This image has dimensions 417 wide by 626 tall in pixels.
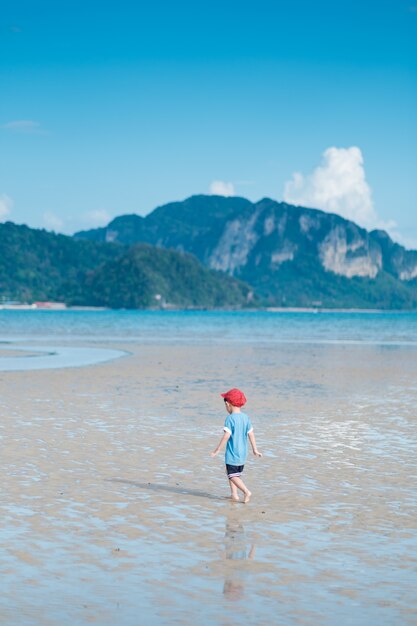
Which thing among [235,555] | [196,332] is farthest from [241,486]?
[196,332]

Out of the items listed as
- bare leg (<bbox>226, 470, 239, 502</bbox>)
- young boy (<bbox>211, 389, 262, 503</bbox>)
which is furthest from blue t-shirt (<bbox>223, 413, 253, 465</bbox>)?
bare leg (<bbox>226, 470, 239, 502</bbox>)

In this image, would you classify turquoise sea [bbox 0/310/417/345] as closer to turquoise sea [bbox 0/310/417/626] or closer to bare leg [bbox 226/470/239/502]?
turquoise sea [bbox 0/310/417/626]

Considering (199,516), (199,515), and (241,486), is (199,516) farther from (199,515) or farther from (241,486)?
(241,486)

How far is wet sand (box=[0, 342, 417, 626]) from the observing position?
748 centimetres

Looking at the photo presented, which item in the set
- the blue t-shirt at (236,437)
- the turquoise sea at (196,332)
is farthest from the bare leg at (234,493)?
the turquoise sea at (196,332)

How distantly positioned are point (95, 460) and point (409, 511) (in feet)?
19.0

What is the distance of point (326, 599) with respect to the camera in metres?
7.62

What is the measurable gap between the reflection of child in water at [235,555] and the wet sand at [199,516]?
0.9 inches

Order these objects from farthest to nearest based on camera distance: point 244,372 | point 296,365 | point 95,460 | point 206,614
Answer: point 296,365, point 244,372, point 95,460, point 206,614

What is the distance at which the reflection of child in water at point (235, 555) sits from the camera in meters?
7.80

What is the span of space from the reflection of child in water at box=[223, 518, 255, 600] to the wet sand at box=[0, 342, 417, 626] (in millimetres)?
23

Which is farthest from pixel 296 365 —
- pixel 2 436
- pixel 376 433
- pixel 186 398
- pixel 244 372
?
pixel 2 436

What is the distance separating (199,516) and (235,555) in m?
1.83

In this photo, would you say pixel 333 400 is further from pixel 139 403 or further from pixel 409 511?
pixel 409 511
